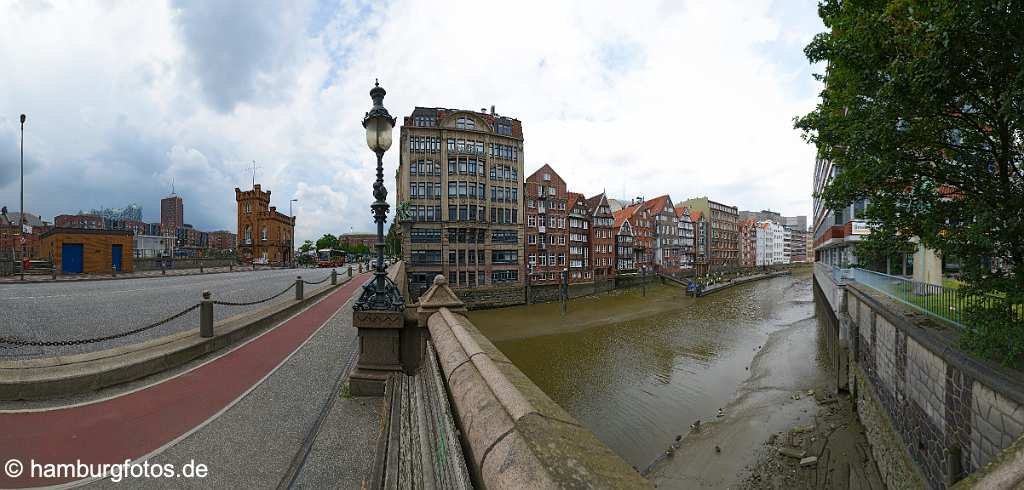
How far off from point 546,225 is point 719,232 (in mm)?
61033

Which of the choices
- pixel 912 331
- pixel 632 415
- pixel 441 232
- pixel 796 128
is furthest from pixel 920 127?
pixel 441 232

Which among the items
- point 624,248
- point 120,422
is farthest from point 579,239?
point 120,422

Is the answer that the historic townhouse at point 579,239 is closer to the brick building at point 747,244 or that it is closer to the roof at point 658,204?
the roof at point 658,204

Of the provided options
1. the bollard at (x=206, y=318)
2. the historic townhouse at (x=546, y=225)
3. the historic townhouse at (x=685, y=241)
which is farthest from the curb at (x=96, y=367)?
the historic townhouse at (x=685, y=241)

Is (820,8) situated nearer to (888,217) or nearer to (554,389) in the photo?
(888,217)

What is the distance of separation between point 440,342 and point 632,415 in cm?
1480

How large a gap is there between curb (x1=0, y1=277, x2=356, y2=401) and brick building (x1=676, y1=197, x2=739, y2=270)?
3633 inches

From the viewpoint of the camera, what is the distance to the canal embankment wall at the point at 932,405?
192 inches

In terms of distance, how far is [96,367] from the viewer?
5324mm

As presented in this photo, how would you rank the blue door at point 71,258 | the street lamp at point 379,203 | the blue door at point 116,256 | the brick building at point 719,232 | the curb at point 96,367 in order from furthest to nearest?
the brick building at point 719,232 < the blue door at point 116,256 < the blue door at point 71,258 < the street lamp at point 379,203 < the curb at point 96,367

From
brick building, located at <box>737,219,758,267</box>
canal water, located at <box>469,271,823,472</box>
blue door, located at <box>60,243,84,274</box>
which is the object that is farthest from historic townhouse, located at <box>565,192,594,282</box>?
brick building, located at <box>737,219,758,267</box>

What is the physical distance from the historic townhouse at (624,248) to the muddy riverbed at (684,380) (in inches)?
772

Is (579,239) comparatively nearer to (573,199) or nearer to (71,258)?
(573,199)

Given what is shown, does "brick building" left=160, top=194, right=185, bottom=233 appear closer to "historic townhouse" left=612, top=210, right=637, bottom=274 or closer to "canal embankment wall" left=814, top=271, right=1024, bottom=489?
"historic townhouse" left=612, top=210, right=637, bottom=274
